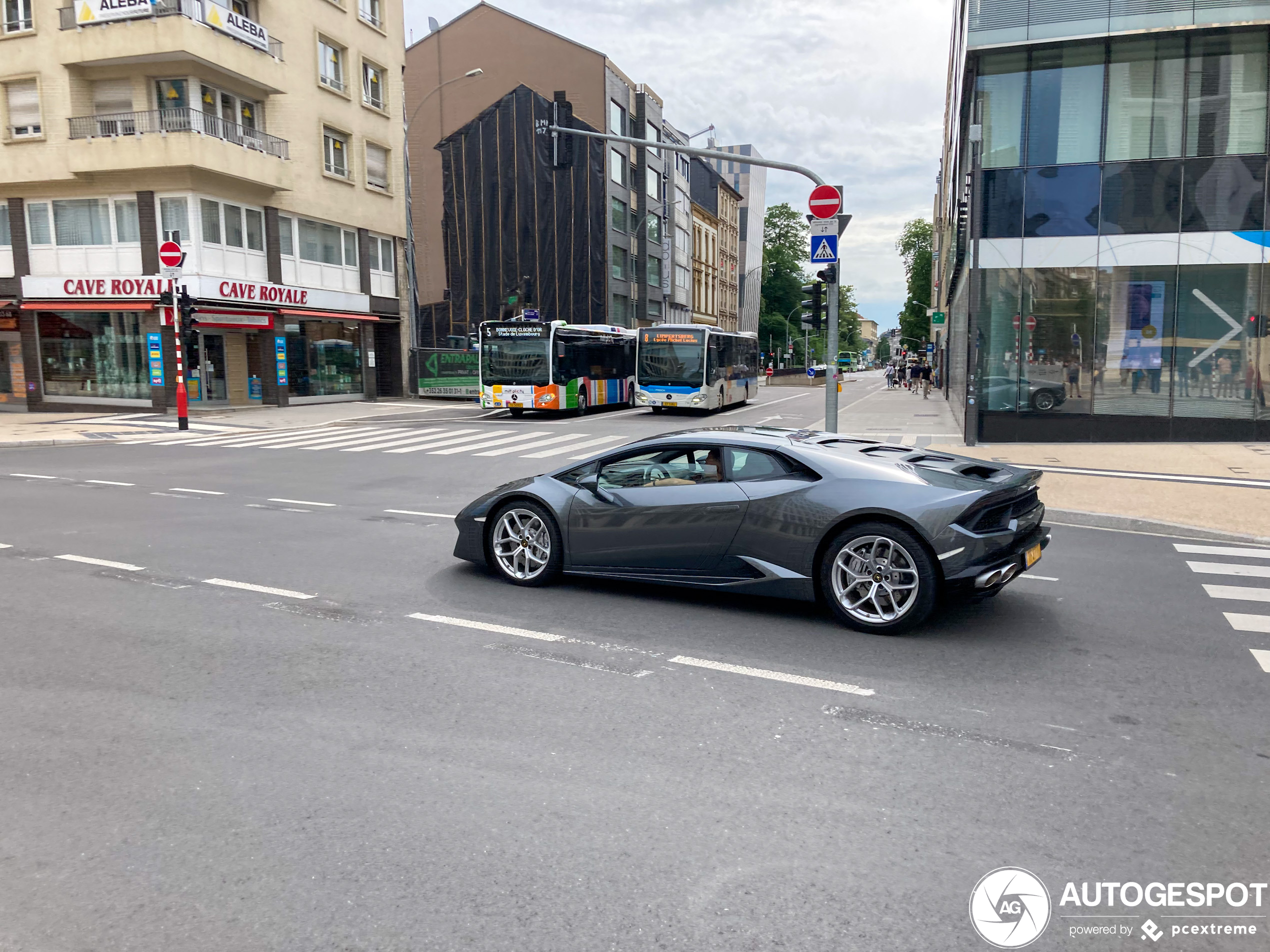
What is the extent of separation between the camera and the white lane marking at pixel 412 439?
19438mm

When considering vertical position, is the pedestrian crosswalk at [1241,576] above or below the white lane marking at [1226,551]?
above

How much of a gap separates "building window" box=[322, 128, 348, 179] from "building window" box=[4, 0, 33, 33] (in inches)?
349

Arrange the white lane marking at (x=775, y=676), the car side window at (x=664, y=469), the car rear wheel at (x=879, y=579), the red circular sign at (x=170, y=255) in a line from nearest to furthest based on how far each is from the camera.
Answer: the white lane marking at (x=775, y=676), the car rear wheel at (x=879, y=579), the car side window at (x=664, y=469), the red circular sign at (x=170, y=255)

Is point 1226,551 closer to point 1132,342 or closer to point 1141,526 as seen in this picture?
point 1141,526

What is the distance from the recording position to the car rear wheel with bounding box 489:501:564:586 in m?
7.34

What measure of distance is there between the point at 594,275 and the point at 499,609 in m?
45.2

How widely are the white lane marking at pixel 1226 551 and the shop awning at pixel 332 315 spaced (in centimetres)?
2880

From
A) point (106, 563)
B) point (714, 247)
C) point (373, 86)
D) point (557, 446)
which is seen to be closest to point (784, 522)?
point (106, 563)

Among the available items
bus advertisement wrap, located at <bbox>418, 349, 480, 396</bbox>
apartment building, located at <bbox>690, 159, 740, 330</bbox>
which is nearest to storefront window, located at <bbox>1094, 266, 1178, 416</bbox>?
bus advertisement wrap, located at <bbox>418, 349, 480, 396</bbox>

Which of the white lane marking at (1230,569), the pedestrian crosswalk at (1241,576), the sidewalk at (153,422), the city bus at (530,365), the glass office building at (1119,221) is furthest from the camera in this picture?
the city bus at (530,365)

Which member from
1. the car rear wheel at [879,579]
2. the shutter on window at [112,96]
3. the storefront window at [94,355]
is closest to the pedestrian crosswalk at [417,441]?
the storefront window at [94,355]

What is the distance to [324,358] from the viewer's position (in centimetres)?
3516

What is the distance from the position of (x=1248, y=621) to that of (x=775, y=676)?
3.52 m

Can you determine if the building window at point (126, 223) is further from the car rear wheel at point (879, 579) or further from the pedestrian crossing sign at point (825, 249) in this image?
the car rear wheel at point (879, 579)
